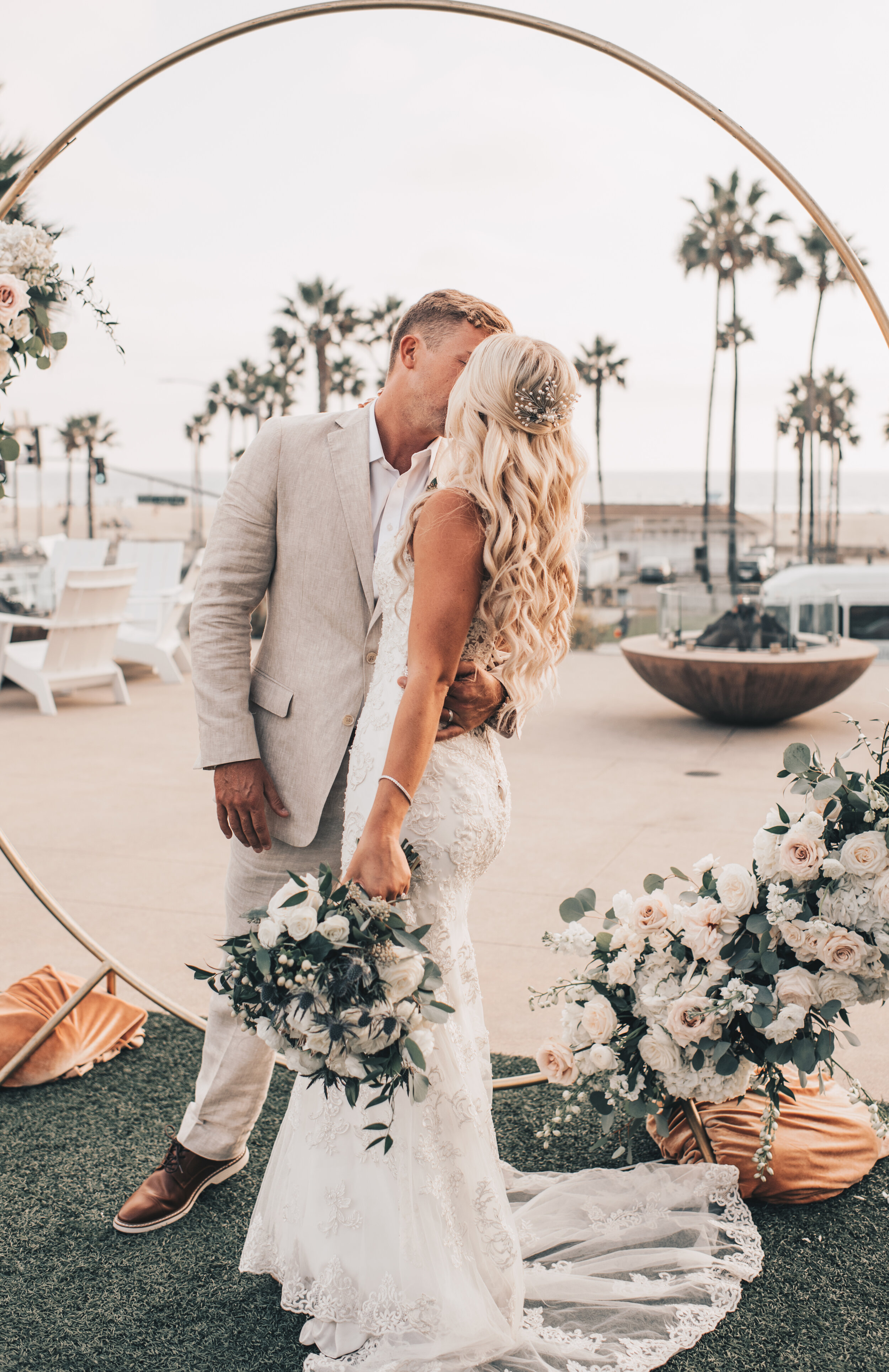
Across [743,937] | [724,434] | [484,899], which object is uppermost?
[724,434]

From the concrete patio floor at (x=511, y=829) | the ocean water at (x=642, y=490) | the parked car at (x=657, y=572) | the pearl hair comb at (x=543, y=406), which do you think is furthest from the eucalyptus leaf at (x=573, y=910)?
the ocean water at (x=642, y=490)

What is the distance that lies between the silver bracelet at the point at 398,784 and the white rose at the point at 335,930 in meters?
0.24

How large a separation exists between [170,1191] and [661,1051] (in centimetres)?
123

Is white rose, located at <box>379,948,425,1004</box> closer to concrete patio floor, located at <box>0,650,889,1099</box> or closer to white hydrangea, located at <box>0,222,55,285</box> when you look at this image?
concrete patio floor, located at <box>0,650,889,1099</box>

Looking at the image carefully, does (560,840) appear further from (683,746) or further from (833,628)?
(833,628)

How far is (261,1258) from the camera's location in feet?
7.21

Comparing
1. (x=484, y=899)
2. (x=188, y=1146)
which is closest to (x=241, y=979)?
(x=188, y=1146)

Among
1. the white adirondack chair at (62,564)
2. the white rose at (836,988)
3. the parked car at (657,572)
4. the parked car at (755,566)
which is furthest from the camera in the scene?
the parked car at (657,572)

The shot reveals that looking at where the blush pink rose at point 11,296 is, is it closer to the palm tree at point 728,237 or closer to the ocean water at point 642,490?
the palm tree at point 728,237

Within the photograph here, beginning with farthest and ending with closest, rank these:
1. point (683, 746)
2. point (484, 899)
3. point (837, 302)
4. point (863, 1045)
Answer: point (837, 302) → point (683, 746) → point (484, 899) → point (863, 1045)

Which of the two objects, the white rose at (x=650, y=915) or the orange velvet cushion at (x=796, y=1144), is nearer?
the white rose at (x=650, y=915)

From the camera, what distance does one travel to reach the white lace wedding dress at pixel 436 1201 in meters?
2.00

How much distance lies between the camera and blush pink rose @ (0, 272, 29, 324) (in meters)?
2.58

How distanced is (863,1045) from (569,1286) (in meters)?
1.62
